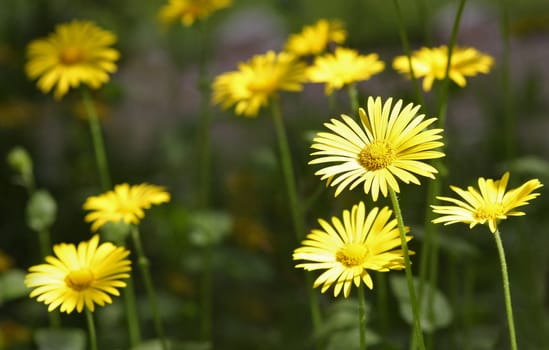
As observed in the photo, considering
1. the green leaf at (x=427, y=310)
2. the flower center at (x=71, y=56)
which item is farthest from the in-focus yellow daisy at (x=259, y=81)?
the green leaf at (x=427, y=310)

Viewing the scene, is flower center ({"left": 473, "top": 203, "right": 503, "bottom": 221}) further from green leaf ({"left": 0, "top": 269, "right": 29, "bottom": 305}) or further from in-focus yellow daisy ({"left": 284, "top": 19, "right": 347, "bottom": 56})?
green leaf ({"left": 0, "top": 269, "right": 29, "bottom": 305})

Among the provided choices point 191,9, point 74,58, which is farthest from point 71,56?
point 191,9

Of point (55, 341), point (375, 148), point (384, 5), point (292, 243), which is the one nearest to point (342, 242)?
point (375, 148)

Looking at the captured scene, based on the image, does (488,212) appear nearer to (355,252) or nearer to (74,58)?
(355,252)

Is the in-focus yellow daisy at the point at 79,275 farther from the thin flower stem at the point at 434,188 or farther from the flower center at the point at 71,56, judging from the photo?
the flower center at the point at 71,56

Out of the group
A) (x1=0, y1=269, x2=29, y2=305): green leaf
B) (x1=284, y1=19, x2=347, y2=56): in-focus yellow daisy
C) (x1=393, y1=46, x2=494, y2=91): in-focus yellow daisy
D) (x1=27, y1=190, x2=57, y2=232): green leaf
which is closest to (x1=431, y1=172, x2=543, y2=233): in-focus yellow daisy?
(x1=393, y1=46, x2=494, y2=91): in-focus yellow daisy

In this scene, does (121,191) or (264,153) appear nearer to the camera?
(121,191)

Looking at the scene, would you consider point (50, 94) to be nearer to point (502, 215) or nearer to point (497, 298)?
point (497, 298)
